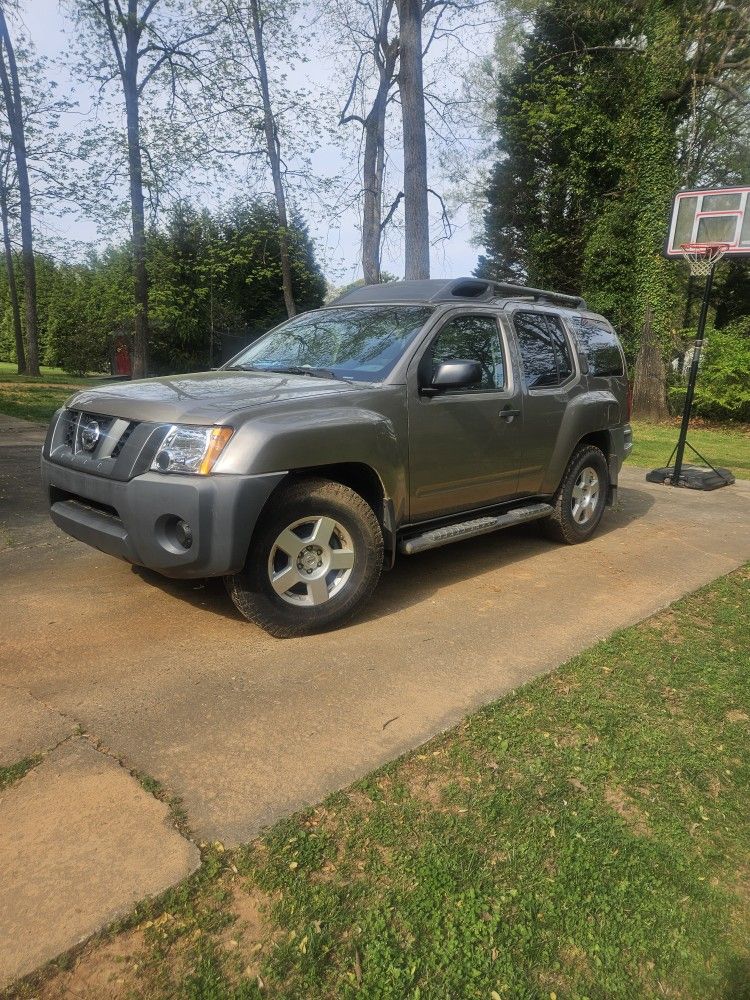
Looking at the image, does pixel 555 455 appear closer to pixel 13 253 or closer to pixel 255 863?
pixel 255 863

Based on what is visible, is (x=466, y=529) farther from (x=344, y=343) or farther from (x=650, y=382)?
(x=650, y=382)

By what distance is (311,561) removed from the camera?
12.2 ft

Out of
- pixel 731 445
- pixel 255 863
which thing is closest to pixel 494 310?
pixel 255 863

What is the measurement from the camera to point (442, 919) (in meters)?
1.89

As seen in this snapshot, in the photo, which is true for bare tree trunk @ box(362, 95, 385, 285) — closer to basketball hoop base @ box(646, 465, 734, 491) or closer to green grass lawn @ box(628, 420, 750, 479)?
green grass lawn @ box(628, 420, 750, 479)

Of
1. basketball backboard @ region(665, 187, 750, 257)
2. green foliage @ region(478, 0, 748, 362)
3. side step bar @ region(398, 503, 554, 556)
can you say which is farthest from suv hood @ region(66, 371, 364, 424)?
green foliage @ region(478, 0, 748, 362)

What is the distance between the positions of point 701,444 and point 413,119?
26.9 ft

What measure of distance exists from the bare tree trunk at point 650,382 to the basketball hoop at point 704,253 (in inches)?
347

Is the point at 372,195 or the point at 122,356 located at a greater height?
the point at 372,195

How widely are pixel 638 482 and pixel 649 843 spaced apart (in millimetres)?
7385

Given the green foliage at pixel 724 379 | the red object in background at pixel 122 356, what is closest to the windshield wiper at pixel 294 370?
the green foliage at pixel 724 379

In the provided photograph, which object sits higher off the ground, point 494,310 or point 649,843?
point 494,310

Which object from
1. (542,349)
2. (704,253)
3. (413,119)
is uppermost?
(413,119)

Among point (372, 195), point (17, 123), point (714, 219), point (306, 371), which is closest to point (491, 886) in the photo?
point (306, 371)
